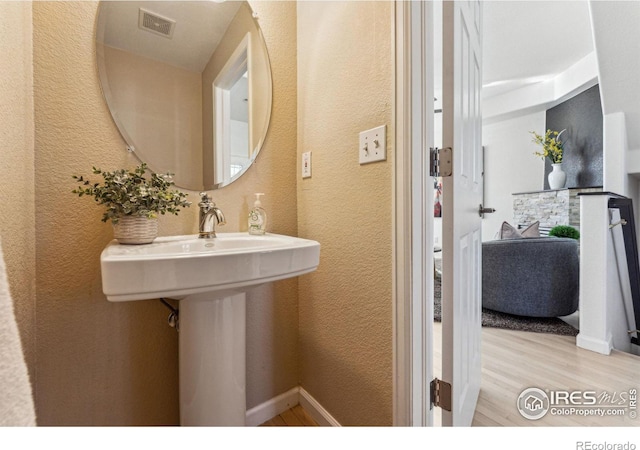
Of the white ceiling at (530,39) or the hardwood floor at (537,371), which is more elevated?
the white ceiling at (530,39)

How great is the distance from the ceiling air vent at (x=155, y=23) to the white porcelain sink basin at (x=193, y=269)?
0.81 metres

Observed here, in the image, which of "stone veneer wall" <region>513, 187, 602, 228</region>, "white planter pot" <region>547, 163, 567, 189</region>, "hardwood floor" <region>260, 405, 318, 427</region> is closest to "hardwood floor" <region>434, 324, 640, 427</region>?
"hardwood floor" <region>260, 405, 318, 427</region>

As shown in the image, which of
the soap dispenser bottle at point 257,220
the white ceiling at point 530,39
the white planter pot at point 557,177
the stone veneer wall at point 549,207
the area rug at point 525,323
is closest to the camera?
the soap dispenser bottle at point 257,220

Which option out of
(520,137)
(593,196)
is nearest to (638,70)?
(593,196)

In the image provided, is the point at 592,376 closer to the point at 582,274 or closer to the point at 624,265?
the point at 582,274

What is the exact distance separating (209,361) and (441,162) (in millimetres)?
934

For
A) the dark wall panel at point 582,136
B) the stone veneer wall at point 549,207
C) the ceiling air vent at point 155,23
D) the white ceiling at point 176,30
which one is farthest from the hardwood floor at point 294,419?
the dark wall panel at point 582,136

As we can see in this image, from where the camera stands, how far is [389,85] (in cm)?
90

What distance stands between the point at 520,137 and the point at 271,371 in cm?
487

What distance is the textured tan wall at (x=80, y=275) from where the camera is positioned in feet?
2.85

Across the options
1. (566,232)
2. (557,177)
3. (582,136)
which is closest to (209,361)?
(566,232)

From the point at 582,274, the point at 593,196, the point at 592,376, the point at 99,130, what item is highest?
the point at 99,130

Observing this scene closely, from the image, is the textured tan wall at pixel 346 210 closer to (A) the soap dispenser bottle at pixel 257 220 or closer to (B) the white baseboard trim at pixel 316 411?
(B) the white baseboard trim at pixel 316 411

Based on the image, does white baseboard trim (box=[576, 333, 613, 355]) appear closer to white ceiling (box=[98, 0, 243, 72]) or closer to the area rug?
the area rug
